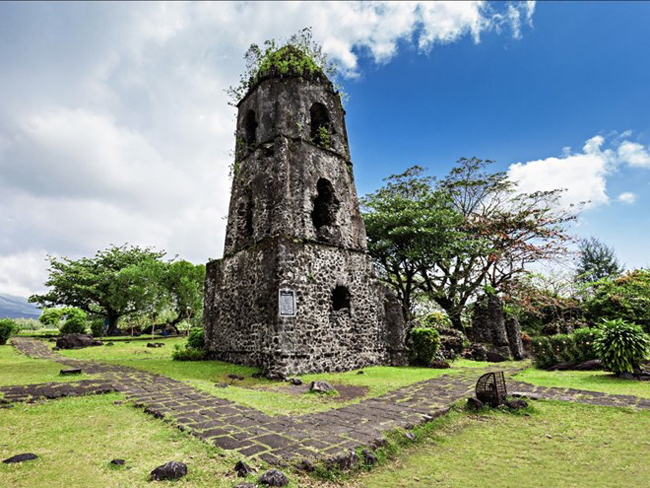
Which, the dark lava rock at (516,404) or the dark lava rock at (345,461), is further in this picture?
the dark lava rock at (516,404)

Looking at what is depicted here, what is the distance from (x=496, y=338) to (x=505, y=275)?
3857 mm

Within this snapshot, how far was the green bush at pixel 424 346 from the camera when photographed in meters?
12.0

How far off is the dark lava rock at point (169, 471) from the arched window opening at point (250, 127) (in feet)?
40.7

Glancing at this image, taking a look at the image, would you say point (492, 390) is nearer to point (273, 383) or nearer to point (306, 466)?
point (306, 466)

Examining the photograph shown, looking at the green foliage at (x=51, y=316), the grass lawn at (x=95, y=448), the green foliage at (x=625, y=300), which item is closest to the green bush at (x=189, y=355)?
the grass lawn at (x=95, y=448)

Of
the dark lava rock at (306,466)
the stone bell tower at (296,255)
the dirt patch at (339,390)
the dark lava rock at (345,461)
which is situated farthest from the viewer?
the stone bell tower at (296,255)

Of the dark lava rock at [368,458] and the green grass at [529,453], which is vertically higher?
the dark lava rock at [368,458]

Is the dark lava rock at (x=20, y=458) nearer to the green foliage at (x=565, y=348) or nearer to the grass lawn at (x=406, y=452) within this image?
the grass lawn at (x=406, y=452)

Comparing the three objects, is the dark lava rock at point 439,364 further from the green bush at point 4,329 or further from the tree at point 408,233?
the green bush at point 4,329

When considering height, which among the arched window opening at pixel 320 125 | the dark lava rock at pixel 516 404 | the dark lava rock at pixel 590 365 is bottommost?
the dark lava rock at pixel 516 404

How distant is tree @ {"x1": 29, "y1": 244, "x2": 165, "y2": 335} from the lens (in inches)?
1008

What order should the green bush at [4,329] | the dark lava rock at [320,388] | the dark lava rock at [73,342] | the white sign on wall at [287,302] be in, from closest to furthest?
the dark lava rock at [320,388] < the white sign on wall at [287,302] < the dark lava rock at [73,342] < the green bush at [4,329]

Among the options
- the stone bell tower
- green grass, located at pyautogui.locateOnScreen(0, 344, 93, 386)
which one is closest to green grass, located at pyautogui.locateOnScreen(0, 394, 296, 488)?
green grass, located at pyautogui.locateOnScreen(0, 344, 93, 386)

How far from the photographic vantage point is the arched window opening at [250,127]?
13.9 meters
